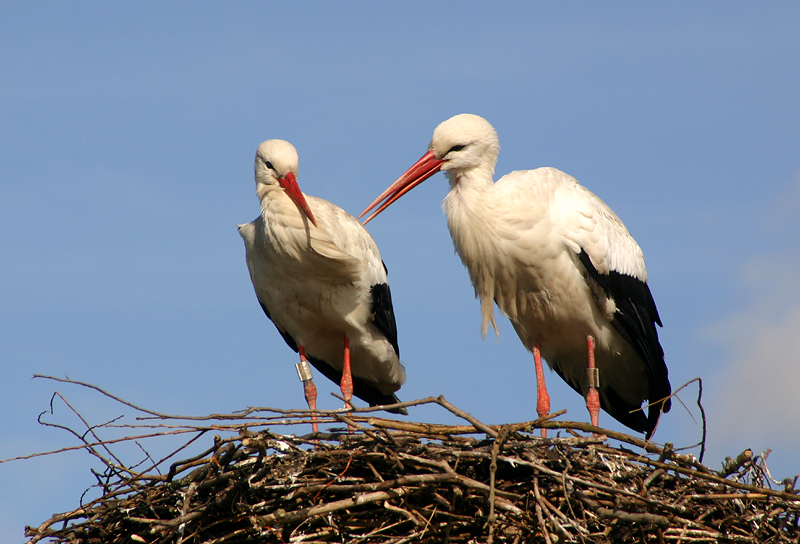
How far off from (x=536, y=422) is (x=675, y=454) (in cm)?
69

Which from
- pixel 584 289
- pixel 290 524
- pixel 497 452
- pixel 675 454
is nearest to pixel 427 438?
pixel 497 452

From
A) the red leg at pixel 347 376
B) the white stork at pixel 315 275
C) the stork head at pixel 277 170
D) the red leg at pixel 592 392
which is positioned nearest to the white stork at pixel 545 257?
the red leg at pixel 592 392

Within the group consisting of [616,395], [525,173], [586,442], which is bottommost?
[586,442]

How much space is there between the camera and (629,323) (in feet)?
19.2

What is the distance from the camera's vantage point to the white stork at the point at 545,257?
565 cm

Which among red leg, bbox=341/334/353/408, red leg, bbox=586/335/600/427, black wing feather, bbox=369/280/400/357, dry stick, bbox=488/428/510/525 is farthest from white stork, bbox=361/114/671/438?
dry stick, bbox=488/428/510/525

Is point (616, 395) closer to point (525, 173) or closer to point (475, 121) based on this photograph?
point (525, 173)

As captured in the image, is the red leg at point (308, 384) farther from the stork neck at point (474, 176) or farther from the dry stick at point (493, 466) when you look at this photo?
the dry stick at point (493, 466)

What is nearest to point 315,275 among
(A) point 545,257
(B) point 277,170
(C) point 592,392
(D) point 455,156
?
(B) point 277,170

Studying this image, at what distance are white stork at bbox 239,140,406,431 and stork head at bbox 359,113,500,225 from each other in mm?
324

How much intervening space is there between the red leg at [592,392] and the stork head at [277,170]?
5.75 feet

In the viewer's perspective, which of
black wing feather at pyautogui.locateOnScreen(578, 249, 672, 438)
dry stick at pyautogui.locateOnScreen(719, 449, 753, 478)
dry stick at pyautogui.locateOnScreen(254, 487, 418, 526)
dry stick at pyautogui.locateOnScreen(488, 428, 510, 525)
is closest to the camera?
dry stick at pyautogui.locateOnScreen(488, 428, 510, 525)

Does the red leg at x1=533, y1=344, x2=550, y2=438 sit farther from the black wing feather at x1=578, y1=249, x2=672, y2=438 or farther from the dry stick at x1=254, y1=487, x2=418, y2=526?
the dry stick at x1=254, y1=487, x2=418, y2=526

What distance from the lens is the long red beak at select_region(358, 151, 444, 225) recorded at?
5887mm
